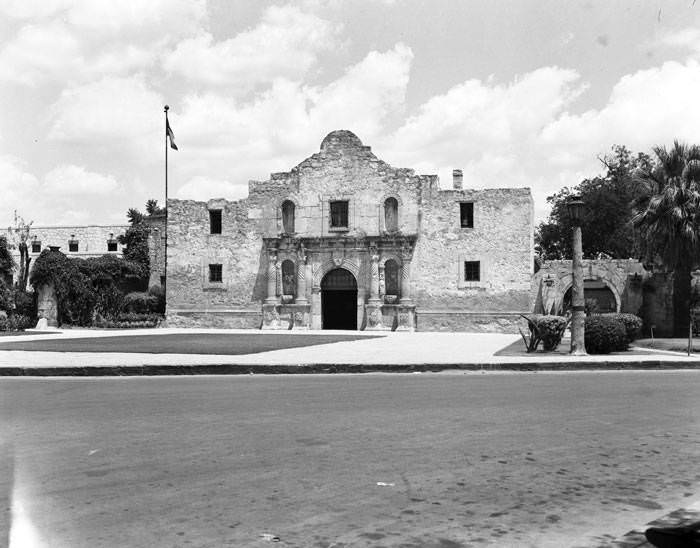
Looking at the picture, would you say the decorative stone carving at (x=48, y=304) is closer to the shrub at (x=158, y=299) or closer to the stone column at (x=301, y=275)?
the shrub at (x=158, y=299)

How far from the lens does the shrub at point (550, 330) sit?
20547mm

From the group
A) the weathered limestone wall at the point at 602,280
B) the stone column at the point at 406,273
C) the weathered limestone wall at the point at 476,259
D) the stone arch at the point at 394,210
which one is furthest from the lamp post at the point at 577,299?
the stone arch at the point at 394,210

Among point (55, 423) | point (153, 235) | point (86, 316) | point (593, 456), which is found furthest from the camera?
point (153, 235)

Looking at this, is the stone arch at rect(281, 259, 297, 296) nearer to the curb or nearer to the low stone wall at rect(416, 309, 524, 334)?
the low stone wall at rect(416, 309, 524, 334)

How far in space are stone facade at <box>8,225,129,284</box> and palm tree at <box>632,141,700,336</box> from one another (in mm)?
46073

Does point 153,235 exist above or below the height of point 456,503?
above

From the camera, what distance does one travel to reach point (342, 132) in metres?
40.0

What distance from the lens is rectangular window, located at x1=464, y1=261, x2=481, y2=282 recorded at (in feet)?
126

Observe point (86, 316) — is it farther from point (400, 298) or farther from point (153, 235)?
point (400, 298)

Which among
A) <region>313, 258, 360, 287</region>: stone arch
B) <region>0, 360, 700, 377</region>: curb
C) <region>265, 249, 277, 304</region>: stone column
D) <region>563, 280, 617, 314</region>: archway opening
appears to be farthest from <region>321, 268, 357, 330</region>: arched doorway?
<region>0, 360, 700, 377</region>: curb

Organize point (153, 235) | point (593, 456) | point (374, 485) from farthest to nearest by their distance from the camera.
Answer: point (153, 235) < point (593, 456) < point (374, 485)

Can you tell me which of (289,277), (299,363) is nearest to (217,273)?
(289,277)

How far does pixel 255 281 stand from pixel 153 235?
28.9 feet

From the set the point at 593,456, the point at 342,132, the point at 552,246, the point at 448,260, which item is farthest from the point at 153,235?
the point at 593,456
